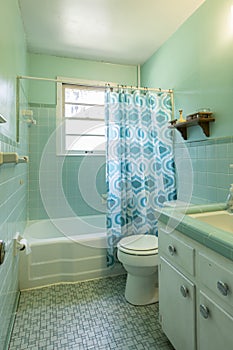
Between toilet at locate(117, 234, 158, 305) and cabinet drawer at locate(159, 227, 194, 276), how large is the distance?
14.4 inches

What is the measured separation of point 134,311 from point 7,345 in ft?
2.89

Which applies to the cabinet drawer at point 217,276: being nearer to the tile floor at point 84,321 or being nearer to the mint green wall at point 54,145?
the tile floor at point 84,321

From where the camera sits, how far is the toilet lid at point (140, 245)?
1.68m

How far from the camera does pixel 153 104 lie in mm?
2227

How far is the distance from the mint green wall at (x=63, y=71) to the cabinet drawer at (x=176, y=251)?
7.36 ft

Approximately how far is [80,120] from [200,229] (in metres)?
2.28

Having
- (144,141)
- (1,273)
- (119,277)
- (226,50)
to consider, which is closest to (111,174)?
(144,141)


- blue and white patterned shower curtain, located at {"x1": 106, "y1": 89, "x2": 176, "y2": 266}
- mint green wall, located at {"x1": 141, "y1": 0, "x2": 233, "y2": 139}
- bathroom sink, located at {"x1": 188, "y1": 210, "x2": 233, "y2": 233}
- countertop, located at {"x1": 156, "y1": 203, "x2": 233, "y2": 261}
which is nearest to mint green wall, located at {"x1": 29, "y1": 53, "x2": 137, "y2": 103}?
mint green wall, located at {"x1": 141, "y1": 0, "x2": 233, "y2": 139}

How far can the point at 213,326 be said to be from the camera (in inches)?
35.1

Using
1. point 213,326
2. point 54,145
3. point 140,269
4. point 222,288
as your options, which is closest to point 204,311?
point 213,326

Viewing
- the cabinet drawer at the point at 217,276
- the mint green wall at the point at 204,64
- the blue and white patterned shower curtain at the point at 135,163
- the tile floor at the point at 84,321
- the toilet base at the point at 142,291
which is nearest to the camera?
the cabinet drawer at the point at 217,276

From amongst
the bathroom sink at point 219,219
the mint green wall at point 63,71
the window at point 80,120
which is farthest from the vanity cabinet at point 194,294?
the mint green wall at point 63,71

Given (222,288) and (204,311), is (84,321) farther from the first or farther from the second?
(222,288)

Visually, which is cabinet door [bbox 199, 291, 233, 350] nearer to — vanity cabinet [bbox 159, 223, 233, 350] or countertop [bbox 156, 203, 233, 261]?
vanity cabinet [bbox 159, 223, 233, 350]
